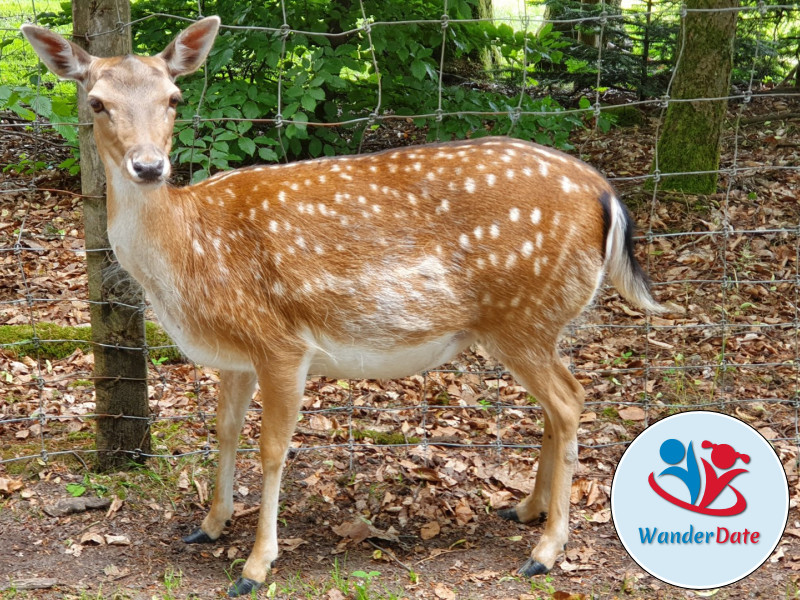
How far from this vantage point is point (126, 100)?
11.9 feet

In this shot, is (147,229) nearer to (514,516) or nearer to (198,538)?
(198,538)

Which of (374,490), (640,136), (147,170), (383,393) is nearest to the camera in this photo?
(147,170)

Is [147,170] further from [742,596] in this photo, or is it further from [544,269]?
[742,596]

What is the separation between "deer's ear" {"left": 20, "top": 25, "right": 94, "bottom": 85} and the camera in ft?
12.1

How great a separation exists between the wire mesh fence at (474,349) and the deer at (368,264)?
1.56ft

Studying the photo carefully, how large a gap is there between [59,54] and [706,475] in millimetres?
3251

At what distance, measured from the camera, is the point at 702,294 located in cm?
649

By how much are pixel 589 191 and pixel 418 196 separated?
744 millimetres

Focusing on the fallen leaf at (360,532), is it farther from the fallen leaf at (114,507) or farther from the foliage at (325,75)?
the foliage at (325,75)

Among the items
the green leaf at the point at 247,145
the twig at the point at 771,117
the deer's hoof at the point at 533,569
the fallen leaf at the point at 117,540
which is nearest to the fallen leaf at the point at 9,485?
the fallen leaf at the point at 117,540

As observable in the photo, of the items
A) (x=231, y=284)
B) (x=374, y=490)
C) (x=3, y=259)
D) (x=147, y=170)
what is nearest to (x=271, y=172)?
(x=231, y=284)

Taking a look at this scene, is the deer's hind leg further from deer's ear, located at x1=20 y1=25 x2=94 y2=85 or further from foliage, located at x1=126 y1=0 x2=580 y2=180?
foliage, located at x1=126 y1=0 x2=580 y2=180

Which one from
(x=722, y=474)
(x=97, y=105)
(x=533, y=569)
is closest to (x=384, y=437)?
(x=533, y=569)

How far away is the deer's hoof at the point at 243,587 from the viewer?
13.2 ft
